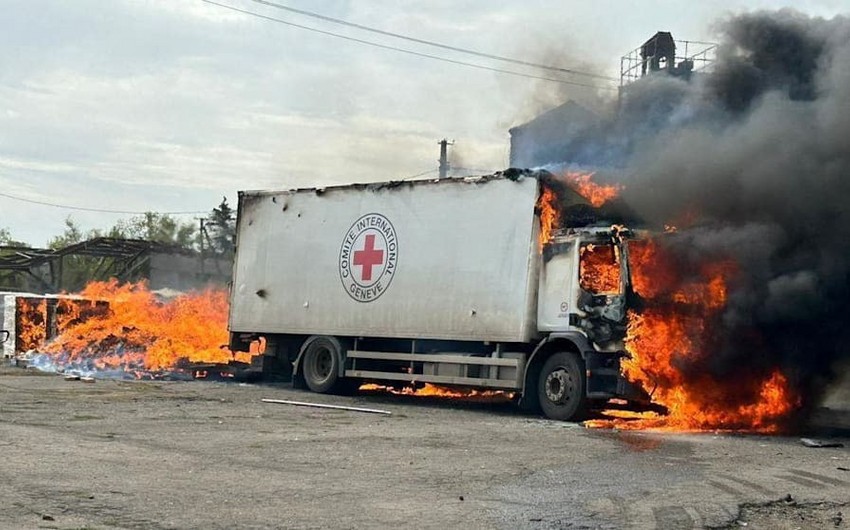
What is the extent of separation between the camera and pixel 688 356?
13.2 m

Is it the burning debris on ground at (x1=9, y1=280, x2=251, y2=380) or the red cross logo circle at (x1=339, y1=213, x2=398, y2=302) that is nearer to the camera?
the red cross logo circle at (x1=339, y1=213, x2=398, y2=302)

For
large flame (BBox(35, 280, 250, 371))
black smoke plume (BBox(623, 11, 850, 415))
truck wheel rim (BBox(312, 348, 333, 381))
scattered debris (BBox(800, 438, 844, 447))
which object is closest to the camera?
scattered debris (BBox(800, 438, 844, 447))

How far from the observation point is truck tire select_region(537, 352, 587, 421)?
13750 millimetres

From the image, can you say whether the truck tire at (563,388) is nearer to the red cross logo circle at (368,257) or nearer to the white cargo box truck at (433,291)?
the white cargo box truck at (433,291)

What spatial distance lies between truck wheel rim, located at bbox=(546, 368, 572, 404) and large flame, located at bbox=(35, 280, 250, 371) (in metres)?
9.10

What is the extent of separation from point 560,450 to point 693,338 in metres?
3.57

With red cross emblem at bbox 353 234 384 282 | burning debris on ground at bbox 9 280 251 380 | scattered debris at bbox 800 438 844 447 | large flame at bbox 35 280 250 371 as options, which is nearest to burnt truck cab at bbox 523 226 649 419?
scattered debris at bbox 800 438 844 447

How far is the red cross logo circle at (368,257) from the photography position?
16.8 m

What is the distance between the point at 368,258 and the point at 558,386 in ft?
15.3

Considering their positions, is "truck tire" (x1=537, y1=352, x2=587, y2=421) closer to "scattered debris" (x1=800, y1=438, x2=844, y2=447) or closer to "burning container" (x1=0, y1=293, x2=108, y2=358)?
"scattered debris" (x1=800, y1=438, x2=844, y2=447)

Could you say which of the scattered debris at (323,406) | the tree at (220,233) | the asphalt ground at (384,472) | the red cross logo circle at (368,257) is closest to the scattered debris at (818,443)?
the asphalt ground at (384,472)

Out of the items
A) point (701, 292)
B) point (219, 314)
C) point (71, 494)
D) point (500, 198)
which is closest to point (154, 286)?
point (219, 314)

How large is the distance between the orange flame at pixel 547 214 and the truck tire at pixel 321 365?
15.7ft

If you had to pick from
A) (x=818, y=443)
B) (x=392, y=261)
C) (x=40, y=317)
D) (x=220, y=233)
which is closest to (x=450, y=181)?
(x=392, y=261)
